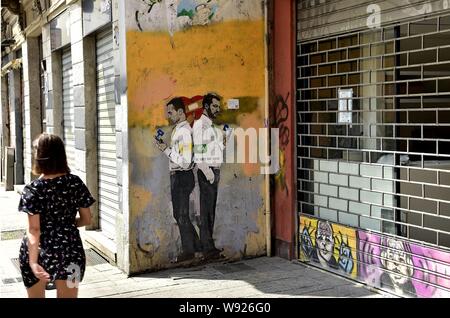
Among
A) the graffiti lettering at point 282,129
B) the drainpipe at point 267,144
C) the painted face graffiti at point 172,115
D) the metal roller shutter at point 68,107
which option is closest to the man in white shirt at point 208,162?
the painted face graffiti at point 172,115

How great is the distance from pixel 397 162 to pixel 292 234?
190cm

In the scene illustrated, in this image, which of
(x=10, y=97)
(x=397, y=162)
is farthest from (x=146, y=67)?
(x=10, y=97)

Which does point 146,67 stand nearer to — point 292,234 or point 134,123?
point 134,123

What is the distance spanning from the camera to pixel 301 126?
6758mm

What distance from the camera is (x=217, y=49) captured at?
6.88 metres

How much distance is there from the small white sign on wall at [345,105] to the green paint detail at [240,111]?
4.30 feet

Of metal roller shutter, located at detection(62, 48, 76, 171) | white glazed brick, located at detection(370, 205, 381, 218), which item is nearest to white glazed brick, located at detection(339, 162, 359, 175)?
white glazed brick, located at detection(370, 205, 381, 218)

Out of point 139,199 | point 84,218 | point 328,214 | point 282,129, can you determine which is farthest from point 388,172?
point 84,218

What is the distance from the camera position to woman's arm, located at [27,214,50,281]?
12.9ft

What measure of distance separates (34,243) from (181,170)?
2935 millimetres

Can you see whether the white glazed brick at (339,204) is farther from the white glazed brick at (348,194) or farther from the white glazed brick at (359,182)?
the white glazed brick at (359,182)

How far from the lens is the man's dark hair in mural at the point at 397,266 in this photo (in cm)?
521

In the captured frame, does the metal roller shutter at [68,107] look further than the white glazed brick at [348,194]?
Yes

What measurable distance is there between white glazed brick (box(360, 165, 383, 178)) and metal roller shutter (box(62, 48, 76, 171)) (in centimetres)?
613
